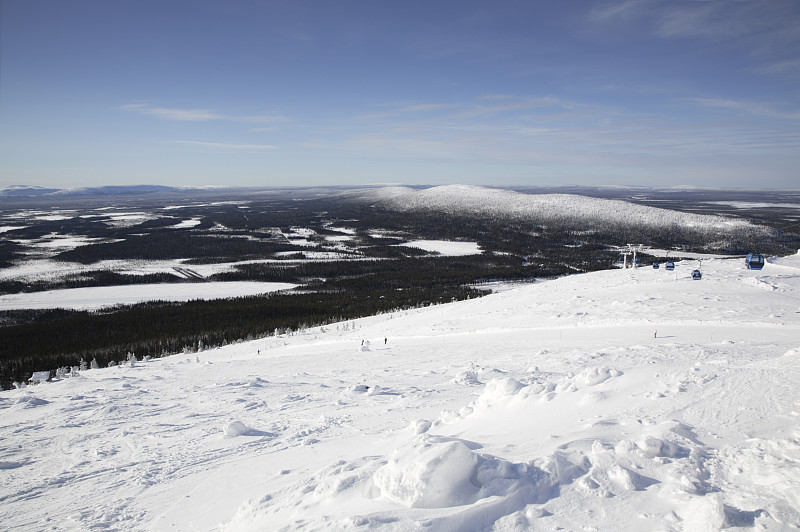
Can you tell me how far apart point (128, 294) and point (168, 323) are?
25.4 meters

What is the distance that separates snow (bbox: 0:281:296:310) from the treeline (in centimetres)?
462

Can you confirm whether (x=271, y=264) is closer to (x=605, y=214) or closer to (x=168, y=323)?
(x=168, y=323)

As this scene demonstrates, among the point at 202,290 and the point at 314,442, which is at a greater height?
the point at 314,442

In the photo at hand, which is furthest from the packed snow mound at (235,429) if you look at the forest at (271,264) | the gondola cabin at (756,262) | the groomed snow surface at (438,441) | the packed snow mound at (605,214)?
the packed snow mound at (605,214)

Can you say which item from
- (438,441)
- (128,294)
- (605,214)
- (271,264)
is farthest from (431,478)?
(605,214)

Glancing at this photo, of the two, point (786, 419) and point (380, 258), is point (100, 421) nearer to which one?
point (786, 419)

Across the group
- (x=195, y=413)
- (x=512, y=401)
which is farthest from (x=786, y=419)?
(x=195, y=413)

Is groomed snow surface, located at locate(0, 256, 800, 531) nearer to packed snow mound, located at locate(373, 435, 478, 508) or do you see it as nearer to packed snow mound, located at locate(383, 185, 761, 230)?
packed snow mound, located at locate(373, 435, 478, 508)

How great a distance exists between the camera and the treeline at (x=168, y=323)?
37.6 m

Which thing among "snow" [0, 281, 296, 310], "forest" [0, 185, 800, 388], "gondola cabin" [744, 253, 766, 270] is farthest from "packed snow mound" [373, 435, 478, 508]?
"snow" [0, 281, 296, 310]

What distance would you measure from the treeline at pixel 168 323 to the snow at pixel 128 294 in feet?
15.2

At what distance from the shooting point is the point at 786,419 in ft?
22.7

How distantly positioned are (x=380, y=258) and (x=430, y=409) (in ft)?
301

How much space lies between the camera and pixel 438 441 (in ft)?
20.8
